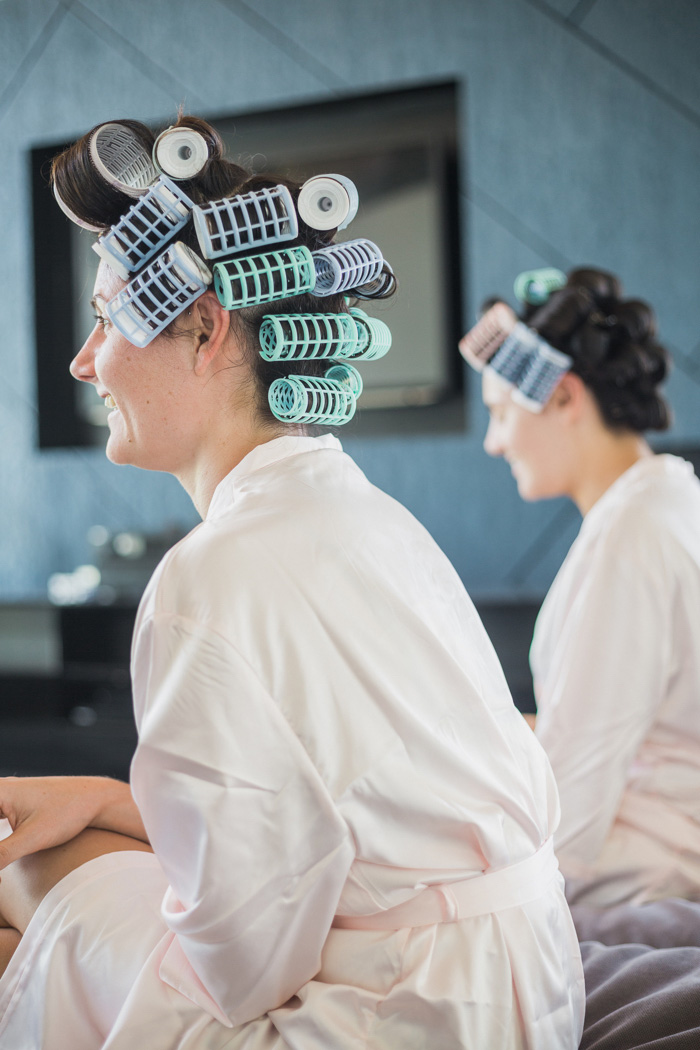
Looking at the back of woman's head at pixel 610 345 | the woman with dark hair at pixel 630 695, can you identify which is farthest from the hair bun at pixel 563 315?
the woman with dark hair at pixel 630 695

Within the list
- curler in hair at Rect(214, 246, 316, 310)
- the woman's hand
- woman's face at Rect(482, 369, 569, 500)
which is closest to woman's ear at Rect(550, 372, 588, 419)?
woman's face at Rect(482, 369, 569, 500)

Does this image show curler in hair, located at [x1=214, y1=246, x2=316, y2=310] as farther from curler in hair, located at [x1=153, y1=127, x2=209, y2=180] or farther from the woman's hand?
the woman's hand

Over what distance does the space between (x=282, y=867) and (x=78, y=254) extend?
3.94m

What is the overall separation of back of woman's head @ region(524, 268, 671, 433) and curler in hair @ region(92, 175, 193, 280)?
1261mm

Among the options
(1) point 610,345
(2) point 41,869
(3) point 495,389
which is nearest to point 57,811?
(2) point 41,869

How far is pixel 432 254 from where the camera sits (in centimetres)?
374

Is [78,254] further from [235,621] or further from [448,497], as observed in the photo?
[235,621]

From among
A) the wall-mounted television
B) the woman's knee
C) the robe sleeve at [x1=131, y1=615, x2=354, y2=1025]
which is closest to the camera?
the robe sleeve at [x1=131, y1=615, x2=354, y2=1025]

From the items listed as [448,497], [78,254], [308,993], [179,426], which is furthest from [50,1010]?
[78,254]

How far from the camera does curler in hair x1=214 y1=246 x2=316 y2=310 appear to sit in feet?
3.59

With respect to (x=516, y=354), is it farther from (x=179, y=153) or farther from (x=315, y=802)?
(x=315, y=802)

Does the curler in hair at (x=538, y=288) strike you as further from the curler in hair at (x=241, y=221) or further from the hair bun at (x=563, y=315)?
the curler in hair at (x=241, y=221)

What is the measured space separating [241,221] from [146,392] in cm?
24

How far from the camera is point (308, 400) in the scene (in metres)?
1.14
